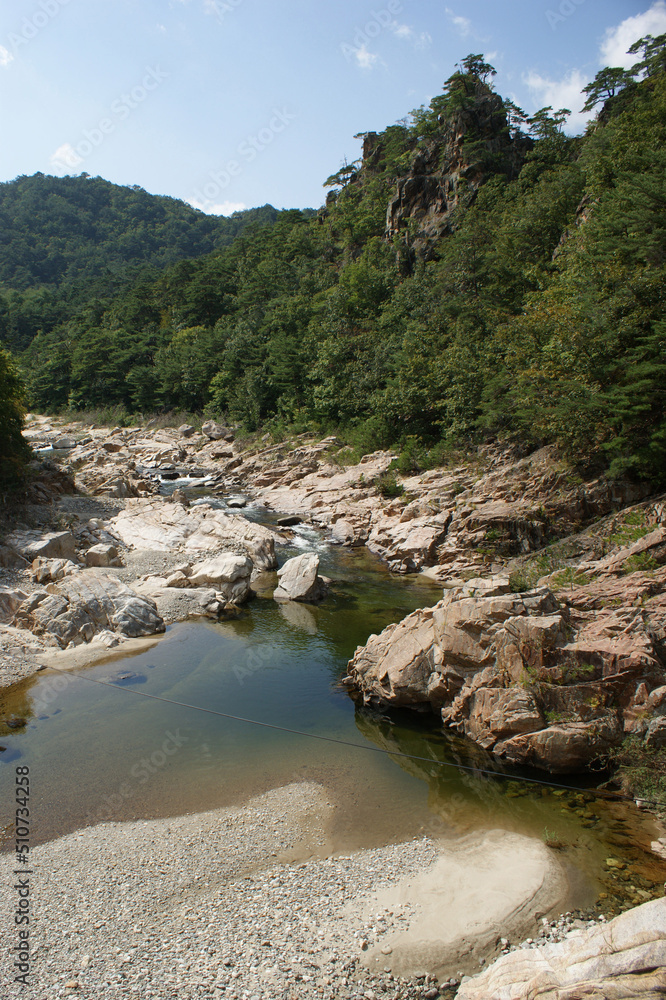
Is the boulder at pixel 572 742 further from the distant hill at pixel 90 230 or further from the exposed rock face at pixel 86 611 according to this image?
the distant hill at pixel 90 230

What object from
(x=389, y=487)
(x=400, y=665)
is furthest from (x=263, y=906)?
(x=389, y=487)

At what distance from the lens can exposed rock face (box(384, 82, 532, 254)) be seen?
49.2 meters

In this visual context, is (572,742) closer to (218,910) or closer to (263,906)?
(263,906)

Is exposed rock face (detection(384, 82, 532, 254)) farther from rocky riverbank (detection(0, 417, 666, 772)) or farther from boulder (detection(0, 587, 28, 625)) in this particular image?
boulder (detection(0, 587, 28, 625))

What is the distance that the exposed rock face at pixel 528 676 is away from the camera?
9.52 meters

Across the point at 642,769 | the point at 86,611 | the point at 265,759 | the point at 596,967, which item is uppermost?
the point at 596,967

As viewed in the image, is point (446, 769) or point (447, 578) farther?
point (447, 578)

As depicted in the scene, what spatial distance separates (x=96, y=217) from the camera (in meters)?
146

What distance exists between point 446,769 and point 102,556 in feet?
46.6

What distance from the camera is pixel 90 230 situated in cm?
14188

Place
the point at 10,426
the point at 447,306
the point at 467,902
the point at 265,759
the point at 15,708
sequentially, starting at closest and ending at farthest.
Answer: the point at 467,902 → the point at 265,759 → the point at 15,708 → the point at 10,426 → the point at 447,306

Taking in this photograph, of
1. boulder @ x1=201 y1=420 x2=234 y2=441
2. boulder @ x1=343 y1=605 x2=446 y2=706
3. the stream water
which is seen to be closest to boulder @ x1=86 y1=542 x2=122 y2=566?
the stream water

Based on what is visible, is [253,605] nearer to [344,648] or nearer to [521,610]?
[344,648]

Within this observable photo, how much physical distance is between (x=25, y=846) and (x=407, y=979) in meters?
5.75
